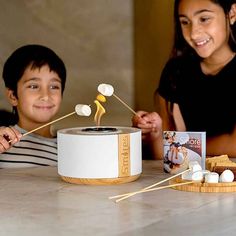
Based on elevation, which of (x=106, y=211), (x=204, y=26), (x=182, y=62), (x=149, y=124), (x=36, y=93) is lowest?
(x=106, y=211)

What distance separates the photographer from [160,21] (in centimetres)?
218

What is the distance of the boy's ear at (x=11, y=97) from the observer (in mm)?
→ 2264

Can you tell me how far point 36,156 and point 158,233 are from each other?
1143 mm

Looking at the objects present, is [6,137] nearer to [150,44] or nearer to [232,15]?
[150,44]

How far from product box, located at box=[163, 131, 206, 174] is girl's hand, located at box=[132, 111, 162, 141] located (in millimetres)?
506

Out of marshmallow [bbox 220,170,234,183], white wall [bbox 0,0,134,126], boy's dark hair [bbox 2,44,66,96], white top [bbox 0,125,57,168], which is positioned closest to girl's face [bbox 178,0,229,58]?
white wall [bbox 0,0,134,126]

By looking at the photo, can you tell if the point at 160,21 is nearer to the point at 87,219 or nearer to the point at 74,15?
the point at 74,15

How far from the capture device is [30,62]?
2.18m

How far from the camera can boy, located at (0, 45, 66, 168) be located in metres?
2.13

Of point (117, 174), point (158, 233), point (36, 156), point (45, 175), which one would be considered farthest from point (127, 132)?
point (36, 156)

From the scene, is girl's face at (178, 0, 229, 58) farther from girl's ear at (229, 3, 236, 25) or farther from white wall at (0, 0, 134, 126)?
white wall at (0, 0, 134, 126)

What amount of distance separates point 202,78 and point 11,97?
2.30 feet

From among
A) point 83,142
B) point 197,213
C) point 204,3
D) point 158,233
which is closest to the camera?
point 158,233

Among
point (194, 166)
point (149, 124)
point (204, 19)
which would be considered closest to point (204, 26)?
point (204, 19)
